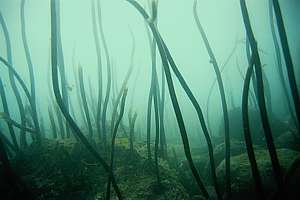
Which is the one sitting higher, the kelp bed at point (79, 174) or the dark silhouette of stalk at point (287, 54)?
the dark silhouette of stalk at point (287, 54)

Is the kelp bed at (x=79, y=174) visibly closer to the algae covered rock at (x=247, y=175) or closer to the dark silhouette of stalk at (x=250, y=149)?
the algae covered rock at (x=247, y=175)

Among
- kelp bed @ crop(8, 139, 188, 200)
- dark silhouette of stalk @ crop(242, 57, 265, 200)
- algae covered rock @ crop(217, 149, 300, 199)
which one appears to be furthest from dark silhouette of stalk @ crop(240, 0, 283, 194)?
kelp bed @ crop(8, 139, 188, 200)

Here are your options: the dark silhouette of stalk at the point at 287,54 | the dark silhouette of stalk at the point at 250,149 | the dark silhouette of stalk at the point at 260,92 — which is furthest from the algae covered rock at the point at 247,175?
the dark silhouette of stalk at the point at 287,54

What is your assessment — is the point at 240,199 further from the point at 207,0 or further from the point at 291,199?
the point at 207,0

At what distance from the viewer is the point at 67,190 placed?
342cm

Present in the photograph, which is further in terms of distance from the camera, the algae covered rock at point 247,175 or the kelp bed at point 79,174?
the algae covered rock at point 247,175

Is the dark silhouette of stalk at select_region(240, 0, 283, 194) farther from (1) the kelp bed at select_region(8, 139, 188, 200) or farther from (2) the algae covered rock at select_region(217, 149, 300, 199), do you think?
(1) the kelp bed at select_region(8, 139, 188, 200)

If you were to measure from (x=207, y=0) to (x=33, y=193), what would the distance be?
25.7 m

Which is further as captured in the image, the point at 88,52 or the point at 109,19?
the point at 88,52

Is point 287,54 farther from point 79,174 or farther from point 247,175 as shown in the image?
point 79,174

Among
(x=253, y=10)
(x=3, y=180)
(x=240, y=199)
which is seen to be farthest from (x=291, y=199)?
(x=253, y=10)

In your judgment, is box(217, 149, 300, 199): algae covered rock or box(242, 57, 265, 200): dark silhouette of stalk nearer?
box(242, 57, 265, 200): dark silhouette of stalk

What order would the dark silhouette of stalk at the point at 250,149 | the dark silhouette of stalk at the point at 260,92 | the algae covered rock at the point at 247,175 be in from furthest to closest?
the algae covered rock at the point at 247,175 → the dark silhouette of stalk at the point at 250,149 → the dark silhouette of stalk at the point at 260,92

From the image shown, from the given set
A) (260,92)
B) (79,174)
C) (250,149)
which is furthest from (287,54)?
(79,174)
